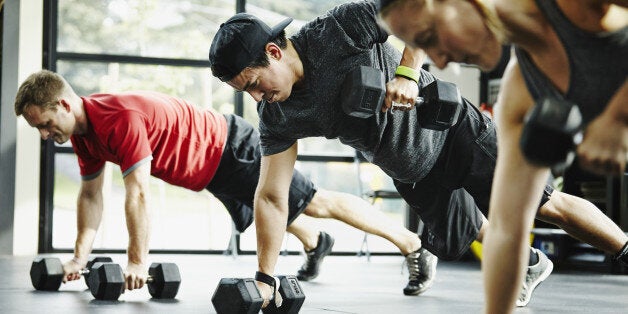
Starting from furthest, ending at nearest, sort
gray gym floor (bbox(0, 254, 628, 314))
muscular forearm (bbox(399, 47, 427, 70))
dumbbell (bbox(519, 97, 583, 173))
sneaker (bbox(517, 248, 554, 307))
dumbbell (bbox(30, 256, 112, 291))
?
dumbbell (bbox(30, 256, 112, 291))
sneaker (bbox(517, 248, 554, 307))
gray gym floor (bbox(0, 254, 628, 314))
muscular forearm (bbox(399, 47, 427, 70))
dumbbell (bbox(519, 97, 583, 173))

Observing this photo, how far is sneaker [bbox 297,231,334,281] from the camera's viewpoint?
3945 mm

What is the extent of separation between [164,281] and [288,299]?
653 mm

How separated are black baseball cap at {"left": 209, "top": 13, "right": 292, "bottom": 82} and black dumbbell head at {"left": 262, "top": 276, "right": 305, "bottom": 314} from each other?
0.68m

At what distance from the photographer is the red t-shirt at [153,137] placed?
3078 millimetres

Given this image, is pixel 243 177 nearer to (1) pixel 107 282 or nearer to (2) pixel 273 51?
(1) pixel 107 282

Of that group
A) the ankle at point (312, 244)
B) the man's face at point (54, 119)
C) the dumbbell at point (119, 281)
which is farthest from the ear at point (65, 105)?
the ankle at point (312, 244)

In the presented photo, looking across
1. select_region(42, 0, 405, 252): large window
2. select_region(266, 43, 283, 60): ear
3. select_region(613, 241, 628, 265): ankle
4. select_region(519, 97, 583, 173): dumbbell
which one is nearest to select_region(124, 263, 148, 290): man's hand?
select_region(266, 43, 283, 60): ear

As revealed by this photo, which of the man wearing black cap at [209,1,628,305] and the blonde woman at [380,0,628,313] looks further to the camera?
the man wearing black cap at [209,1,628,305]

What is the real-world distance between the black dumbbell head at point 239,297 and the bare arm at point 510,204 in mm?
1024

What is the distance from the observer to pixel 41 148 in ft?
21.6

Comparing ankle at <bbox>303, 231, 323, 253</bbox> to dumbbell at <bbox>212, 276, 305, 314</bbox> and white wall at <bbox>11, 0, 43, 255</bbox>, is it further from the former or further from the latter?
white wall at <bbox>11, 0, 43, 255</bbox>

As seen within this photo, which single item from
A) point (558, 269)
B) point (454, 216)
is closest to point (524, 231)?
point (454, 216)

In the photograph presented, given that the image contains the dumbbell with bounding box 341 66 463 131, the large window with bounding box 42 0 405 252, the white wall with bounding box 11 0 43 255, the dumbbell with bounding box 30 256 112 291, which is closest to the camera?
the dumbbell with bounding box 341 66 463 131

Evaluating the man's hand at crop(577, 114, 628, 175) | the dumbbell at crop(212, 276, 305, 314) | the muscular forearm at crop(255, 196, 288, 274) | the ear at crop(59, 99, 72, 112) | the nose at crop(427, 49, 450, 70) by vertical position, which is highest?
the nose at crop(427, 49, 450, 70)
